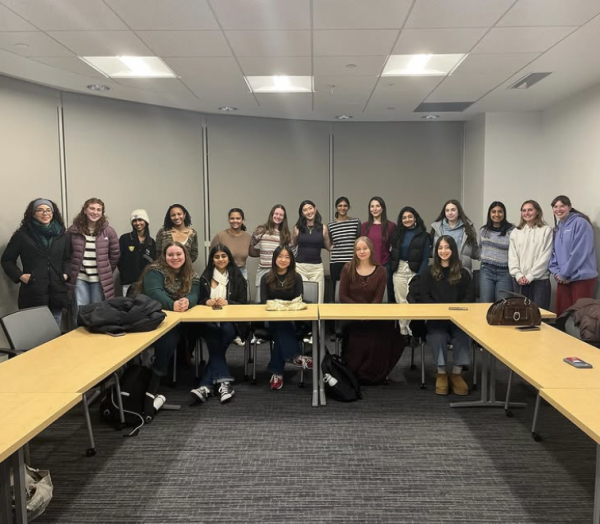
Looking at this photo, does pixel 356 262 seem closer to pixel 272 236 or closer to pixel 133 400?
pixel 272 236

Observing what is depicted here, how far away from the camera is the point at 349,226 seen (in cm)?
561

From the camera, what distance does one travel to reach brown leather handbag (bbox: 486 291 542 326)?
3.40 metres

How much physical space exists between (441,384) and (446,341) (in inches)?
13.5

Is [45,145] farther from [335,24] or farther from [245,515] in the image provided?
[245,515]

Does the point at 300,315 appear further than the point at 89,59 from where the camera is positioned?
No

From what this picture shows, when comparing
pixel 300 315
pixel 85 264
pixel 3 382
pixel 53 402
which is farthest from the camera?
pixel 85 264

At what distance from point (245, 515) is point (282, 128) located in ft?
19.3

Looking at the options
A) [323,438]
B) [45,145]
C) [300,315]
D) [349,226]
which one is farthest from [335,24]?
[45,145]

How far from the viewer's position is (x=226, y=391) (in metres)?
3.95

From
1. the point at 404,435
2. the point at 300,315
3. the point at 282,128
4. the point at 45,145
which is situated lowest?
the point at 404,435

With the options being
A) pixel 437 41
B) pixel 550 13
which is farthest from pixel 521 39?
pixel 437 41

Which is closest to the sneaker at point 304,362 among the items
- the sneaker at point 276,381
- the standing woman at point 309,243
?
the sneaker at point 276,381

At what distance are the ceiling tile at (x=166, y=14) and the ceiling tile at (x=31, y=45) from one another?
2.68 feet

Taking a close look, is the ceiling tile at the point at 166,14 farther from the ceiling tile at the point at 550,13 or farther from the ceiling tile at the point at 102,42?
the ceiling tile at the point at 550,13
